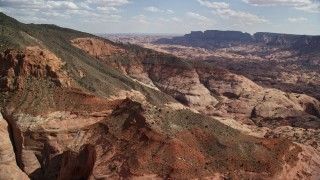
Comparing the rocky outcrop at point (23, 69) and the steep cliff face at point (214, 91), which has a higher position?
the rocky outcrop at point (23, 69)

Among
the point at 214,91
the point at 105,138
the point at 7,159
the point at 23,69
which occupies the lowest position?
the point at 214,91

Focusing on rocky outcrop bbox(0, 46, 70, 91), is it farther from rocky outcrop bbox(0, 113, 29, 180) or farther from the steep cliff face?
the steep cliff face

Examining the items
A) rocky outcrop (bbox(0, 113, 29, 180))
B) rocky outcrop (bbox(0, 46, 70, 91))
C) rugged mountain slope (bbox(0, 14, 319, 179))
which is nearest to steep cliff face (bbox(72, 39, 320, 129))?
rugged mountain slope (bbox(0, 14, 319, 179))

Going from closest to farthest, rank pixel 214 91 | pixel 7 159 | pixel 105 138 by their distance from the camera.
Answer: pixel 105 138 → pixel 7 159 → pixel 214 91

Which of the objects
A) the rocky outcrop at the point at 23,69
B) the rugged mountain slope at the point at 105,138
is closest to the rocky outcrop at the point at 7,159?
the rugged mountain slope at the point at 105,138

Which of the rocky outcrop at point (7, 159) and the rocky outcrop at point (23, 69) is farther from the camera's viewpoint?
the rocky outcrop at point (23, 69)

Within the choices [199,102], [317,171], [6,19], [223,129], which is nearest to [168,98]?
[199,102]

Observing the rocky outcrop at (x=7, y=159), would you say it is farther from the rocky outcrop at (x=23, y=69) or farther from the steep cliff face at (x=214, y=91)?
the steep cliff face at (x=214, y=91)

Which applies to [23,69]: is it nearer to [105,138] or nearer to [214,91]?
[105,138]

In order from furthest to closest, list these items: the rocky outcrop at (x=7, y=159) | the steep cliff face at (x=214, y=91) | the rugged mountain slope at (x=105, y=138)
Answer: the steep cliff face at (x=214, y=91) → the rocky outcrop at (x=7, y=159) → the rugged mountain slope at (x=105, y=138)

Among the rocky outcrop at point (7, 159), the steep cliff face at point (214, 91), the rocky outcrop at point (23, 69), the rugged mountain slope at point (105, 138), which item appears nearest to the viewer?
the rugged mountain slope at point (105, 138)

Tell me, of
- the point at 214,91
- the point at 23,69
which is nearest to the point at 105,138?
the point at 23,69

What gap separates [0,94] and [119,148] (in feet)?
55.4

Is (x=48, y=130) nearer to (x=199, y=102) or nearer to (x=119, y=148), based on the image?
(x=119, y=148)
